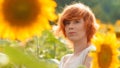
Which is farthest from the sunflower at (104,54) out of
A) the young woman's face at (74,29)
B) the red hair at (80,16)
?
the red hair at (80,16)

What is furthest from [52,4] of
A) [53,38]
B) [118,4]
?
[118,4]

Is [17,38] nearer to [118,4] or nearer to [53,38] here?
A: [53,38]

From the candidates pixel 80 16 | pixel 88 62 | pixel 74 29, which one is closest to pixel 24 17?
pixel 74 29

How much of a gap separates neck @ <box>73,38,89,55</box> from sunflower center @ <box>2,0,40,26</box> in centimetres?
128

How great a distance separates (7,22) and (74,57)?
53.2 inches

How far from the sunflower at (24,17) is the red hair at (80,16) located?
3.25ft

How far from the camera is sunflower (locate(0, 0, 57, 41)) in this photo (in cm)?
50

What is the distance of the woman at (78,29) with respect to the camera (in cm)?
154

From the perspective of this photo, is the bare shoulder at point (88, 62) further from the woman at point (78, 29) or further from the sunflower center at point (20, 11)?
the sunflower center at point (20, 11)

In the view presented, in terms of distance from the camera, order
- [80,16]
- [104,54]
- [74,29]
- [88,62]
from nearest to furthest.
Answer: [104,54], [74,29], [80,16], [88,62]

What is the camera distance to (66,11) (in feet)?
5.46

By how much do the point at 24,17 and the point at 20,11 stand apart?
0.06ft

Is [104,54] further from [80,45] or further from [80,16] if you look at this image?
[80,45]

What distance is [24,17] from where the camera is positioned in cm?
52
